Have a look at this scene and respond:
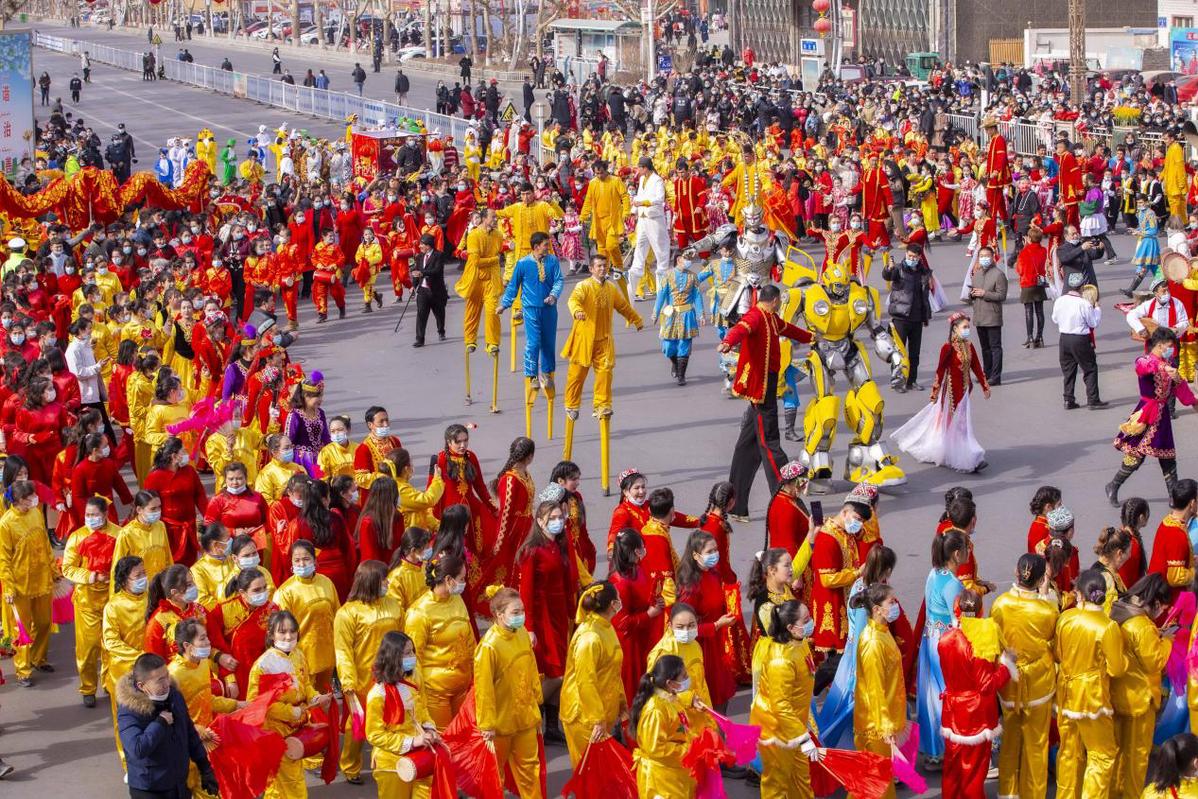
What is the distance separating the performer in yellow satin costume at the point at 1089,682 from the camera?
8.56m

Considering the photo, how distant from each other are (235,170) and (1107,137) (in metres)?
17.3

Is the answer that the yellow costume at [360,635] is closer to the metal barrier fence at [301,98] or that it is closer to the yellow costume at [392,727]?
the yellow costume at [392,727]

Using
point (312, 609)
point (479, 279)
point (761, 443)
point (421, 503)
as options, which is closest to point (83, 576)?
point (312, 609)

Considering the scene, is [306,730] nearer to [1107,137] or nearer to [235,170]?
[1107,137]

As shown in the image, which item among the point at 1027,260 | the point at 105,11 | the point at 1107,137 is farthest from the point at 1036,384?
the point at 105,11

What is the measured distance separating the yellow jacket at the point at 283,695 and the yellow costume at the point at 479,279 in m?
9.09

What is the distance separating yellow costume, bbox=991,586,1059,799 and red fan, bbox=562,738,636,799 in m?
1.87

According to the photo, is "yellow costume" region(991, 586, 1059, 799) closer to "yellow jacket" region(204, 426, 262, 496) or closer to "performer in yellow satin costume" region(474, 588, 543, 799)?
"performer in yellow satin costume" region(474, 588, 543, 799)

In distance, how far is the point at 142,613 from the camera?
9.64 meters

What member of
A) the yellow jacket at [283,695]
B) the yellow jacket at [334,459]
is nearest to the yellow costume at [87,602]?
the yellow jacket at [334,459]

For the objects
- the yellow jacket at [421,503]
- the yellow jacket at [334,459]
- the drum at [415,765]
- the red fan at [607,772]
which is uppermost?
the yellow jacket at [334,459]

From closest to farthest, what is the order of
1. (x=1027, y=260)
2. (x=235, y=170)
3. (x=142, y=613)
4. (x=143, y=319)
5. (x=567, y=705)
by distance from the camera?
(x=567, y=705)
(x=142, y=613)
(x=143, y=319)
(x=1027, y=260)
(x=235, y=170)

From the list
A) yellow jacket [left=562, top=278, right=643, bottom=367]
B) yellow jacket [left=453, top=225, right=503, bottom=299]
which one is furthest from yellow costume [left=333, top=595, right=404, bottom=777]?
yellow jacket [left=453, top=225, right=503, bottom=299]

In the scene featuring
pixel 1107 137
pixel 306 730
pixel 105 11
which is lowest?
pixel 306 730
